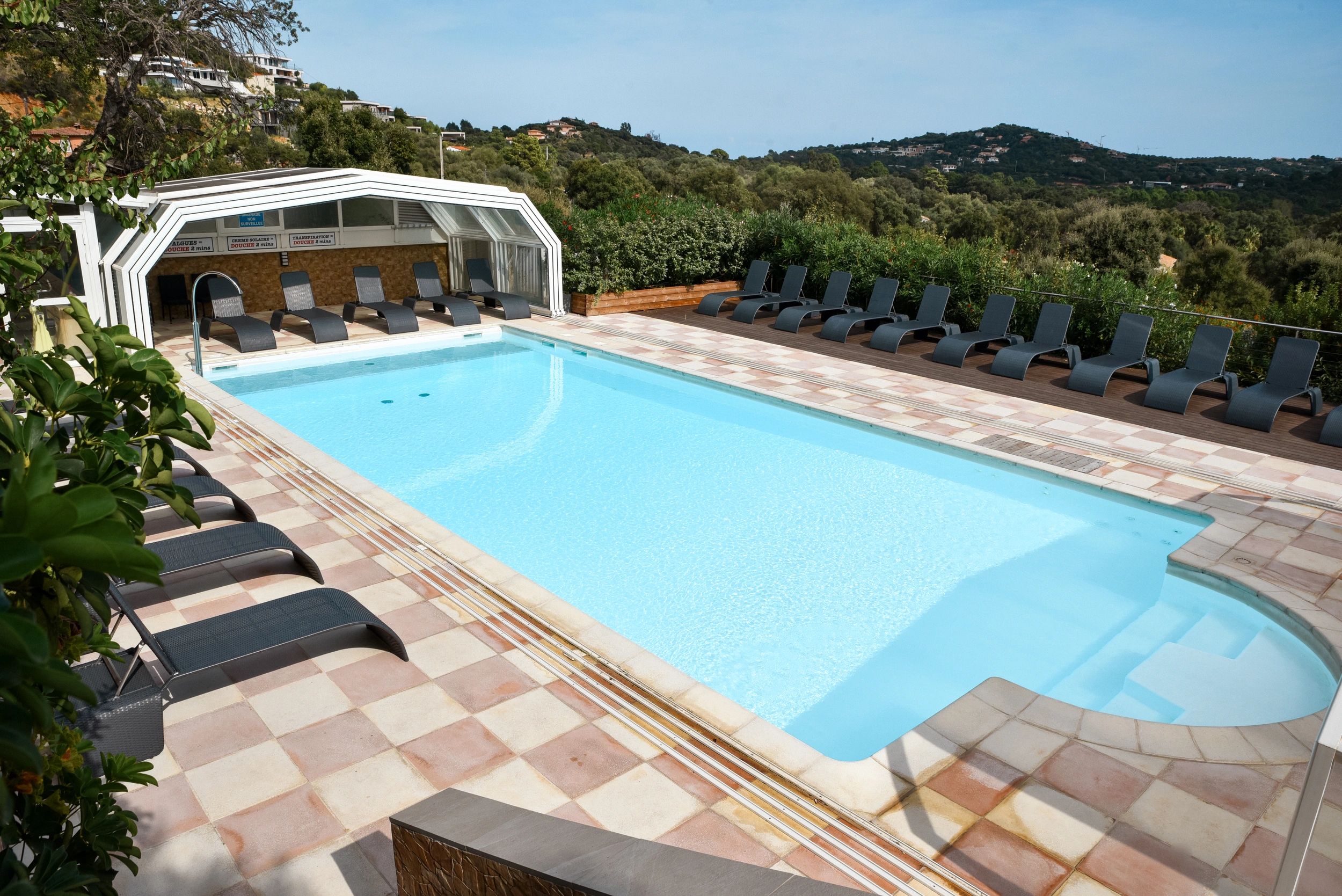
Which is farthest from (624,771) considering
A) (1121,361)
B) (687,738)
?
(1121,361)

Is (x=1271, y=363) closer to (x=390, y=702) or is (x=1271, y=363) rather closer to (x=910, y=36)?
(x=390, y=702)

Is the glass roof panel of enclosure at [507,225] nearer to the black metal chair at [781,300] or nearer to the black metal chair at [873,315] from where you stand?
the black metal chair at [781,300]

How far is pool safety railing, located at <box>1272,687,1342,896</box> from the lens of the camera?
255cm

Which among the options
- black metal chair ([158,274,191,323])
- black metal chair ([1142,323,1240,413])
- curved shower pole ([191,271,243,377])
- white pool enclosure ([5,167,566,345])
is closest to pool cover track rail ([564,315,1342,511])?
black metal chair ([1142,323,1240,413])

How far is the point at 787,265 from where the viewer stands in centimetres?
1686

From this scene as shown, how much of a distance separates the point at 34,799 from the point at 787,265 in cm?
1621

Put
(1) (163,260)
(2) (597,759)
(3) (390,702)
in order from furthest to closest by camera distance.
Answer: (1) (163,260) < (3) (390,702) < (2) (597,759)

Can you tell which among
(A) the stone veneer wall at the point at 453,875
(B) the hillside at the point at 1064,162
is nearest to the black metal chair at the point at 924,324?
(A) the stone veneer wall at the point at 453,875

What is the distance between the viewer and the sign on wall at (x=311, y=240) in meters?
14.9

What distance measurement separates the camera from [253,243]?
14.5 meters

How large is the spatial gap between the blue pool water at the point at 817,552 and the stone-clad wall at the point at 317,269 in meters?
3.34

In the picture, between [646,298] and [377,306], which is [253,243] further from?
[646,298]

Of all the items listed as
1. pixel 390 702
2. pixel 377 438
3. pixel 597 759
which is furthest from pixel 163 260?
pixel 597 759

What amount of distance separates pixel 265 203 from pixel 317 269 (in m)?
3.49
